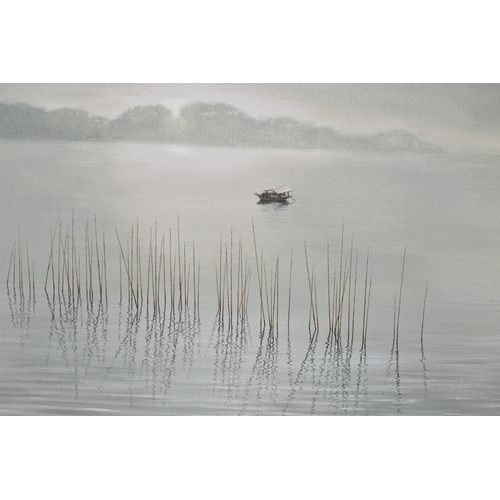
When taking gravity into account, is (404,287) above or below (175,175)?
below

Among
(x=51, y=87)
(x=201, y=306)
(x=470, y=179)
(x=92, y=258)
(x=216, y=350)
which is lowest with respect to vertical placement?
(x=216, y=350)

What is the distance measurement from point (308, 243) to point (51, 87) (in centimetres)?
131

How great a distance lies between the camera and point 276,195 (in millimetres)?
2492

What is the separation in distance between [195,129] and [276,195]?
18.0 inches

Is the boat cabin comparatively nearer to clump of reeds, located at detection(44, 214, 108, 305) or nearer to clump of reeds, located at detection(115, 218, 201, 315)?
clump of reeds, located at detection(115, 218, 201, 315)

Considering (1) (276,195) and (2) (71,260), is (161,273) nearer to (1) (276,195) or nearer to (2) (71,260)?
(2) (71,260)

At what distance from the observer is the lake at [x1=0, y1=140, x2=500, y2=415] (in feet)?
8.20

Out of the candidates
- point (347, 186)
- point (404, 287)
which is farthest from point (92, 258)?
point (404, 287)

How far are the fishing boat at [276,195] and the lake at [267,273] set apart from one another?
3 cm

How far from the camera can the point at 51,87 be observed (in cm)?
250

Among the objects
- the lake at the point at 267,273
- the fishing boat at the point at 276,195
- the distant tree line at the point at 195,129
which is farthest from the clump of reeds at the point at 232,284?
the distant tree line at the point at 195,129

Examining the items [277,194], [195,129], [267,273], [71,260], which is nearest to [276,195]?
[277,194]

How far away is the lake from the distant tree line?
46 millimetres
